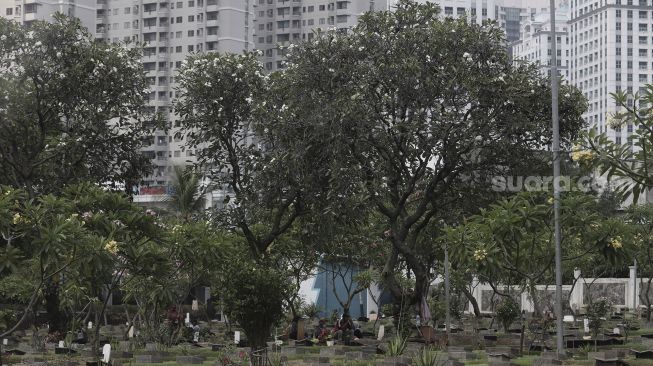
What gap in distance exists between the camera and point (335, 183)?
2914 cm

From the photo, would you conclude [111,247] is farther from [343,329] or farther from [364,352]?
[343,329]

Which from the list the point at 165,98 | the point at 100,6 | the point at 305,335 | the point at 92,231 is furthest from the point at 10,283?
the point at 100,6

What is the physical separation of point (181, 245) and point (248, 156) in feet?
13.1

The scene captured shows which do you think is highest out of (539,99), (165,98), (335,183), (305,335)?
(165,98)

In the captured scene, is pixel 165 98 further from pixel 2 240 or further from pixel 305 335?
pixel 2 240

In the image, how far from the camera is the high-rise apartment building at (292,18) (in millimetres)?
121312

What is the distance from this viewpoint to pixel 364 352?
86.6 ft

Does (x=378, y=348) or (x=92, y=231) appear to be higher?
(x=92, y=231)

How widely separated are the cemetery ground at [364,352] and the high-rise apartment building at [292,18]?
284ft

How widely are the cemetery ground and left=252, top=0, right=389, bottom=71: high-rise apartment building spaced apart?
86.6m

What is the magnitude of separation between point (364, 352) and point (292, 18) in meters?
104

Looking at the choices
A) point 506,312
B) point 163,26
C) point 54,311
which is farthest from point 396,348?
point 163,26

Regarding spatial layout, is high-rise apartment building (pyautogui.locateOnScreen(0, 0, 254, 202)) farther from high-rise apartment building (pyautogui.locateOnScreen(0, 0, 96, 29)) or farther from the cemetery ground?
the cemetery ground

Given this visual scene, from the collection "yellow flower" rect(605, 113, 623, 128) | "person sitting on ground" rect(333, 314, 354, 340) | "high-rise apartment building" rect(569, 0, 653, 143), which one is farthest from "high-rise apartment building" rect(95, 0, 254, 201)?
"yellow flower" rect(605, 113, 623, 128)
